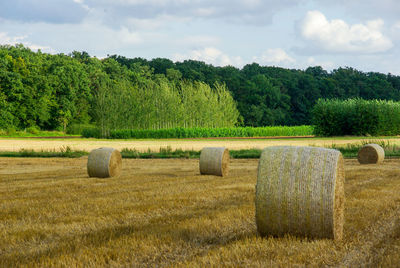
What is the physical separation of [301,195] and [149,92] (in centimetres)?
5895

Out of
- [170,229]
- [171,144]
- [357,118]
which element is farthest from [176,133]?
[170,229]

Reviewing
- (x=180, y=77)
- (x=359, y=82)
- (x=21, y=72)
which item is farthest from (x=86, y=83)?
(x=359, y=82)

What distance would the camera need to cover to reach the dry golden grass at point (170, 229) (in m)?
6.06

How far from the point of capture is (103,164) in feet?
54.5

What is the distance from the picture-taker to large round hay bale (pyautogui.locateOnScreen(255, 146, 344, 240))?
6.75 meters

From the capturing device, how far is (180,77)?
102m

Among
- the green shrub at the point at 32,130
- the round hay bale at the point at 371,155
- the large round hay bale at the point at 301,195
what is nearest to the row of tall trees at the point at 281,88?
the green shrub at the point at 32,130

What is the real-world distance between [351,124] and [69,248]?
4833cm

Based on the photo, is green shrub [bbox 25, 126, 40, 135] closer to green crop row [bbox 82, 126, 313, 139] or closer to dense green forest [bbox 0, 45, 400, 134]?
dense green forest [bbox 0, 45, 400, 134]

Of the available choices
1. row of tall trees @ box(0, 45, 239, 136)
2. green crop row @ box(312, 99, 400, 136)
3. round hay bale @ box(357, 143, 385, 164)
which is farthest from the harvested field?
row of tall trees @ box(0, 45, 239, 136)

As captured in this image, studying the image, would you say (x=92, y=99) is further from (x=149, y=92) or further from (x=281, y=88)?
(x=281, y=88)

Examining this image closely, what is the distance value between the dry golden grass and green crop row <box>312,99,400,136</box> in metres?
38.6

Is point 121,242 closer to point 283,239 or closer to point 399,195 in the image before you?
point 283,239

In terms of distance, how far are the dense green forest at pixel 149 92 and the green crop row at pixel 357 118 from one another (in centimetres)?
2079
